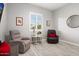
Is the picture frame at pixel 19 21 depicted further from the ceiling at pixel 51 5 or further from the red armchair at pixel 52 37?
the red armchair at pixel 52 37

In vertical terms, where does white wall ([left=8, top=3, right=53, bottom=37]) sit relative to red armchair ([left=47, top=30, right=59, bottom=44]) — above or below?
above

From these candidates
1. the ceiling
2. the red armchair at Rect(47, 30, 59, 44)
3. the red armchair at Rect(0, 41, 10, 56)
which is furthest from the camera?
the red armchair at Rect(47, 30, 59, 44)

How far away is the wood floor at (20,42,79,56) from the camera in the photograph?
6.63 ft

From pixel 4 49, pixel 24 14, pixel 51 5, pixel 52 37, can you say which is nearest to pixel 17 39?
pixel 4 49

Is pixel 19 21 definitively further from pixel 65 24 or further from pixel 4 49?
pixel 65 24

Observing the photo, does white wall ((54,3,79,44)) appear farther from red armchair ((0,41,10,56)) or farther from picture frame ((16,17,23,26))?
red armchair ((0,41,10,56))

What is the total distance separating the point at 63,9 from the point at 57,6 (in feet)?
0.41

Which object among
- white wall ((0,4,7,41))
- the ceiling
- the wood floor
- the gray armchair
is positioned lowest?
the wood floor

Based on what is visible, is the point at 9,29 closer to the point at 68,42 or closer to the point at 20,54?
the point at 20,54

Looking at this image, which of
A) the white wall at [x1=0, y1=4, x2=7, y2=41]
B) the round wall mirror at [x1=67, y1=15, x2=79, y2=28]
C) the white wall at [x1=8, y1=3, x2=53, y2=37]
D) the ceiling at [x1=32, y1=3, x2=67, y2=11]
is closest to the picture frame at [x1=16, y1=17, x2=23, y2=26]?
the white wall at [x1=8, y1=3, x2=53, y2=37]

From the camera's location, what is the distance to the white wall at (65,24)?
6.77 feet

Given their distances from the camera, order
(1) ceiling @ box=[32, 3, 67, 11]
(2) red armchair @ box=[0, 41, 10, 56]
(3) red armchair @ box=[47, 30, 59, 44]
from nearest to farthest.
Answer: (2) red armchair @ box=[0, 41, 10, 56]
(1) ceiling @ box=[32, 3, 67, 11]
(3) red armchair @ box=[47, 30, 59, 44]

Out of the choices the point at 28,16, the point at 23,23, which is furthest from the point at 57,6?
the point at 23,23

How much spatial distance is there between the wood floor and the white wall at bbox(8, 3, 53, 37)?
0.25m
